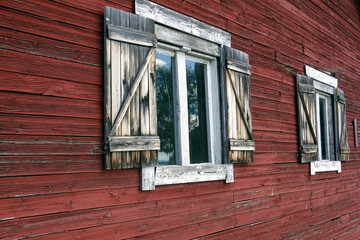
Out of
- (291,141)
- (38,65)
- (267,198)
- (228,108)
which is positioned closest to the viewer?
(38,65)

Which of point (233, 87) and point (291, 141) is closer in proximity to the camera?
point (233, 87)

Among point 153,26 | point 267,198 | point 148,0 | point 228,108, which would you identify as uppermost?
point 148,0

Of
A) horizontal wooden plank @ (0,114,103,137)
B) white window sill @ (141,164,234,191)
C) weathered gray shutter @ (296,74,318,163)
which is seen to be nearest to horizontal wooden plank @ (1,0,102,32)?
horizontal wooden plank @ (0,114,103,137)

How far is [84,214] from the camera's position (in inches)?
119

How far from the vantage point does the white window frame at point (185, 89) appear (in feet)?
12.0

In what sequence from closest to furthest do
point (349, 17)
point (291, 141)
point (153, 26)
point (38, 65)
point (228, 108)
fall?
point (38, 65) → point (153, 26) → point (228, 108) → point (291, 141) → point (349, 17)

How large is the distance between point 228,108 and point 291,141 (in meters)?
1.90

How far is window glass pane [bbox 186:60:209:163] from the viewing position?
418cm

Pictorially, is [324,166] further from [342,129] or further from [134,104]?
[134,104]

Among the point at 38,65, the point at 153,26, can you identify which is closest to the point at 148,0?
the point at 153,26

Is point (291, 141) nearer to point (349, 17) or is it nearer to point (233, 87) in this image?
point (233, 87)

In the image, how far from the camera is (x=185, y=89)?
4051 mm

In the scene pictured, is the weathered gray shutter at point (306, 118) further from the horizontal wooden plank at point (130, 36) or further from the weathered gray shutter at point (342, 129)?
the horizontal wooden plank at point (130, 36)

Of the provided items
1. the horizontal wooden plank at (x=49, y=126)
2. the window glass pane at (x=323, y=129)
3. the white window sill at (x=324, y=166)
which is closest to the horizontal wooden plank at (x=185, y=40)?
the horizontal wooden plank at (x=49, y=126)
